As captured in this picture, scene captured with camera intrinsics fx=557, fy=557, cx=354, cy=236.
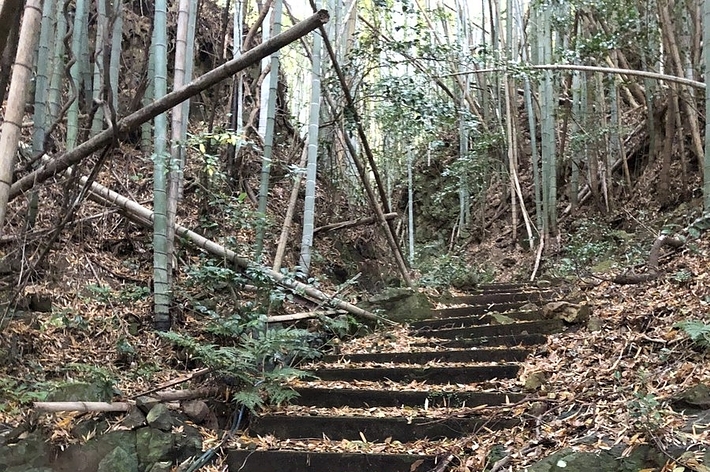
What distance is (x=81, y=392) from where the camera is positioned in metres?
2.83

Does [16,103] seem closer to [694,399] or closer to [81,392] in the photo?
[81,392]

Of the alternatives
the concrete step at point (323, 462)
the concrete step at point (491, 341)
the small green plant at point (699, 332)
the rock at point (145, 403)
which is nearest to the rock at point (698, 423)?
the small green plant at point (699, 332)

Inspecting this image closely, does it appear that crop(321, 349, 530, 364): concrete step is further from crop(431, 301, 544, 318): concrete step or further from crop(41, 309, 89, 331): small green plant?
crop(41, 309, 89, 331): small green plant

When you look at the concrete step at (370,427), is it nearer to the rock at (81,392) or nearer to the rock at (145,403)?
the rock at (145,403)

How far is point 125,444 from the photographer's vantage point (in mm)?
2693

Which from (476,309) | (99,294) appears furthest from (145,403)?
(476,309)

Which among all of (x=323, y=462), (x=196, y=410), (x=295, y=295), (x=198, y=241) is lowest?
(x=323, y=462)

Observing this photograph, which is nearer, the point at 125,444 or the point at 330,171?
the point at 125,444

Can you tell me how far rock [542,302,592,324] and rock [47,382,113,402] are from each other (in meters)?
2.89

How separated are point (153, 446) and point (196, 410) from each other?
1.24 ft

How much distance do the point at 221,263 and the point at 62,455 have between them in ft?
6.83

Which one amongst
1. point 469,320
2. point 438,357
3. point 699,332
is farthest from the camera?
point 469,320

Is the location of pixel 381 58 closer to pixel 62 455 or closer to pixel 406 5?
pixel 406 5

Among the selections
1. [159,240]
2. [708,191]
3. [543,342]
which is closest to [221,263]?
[159,240]
